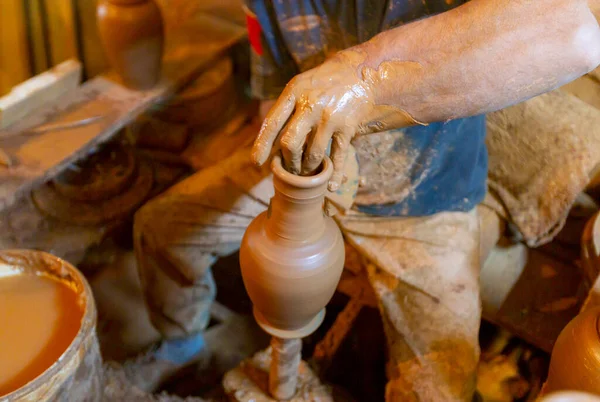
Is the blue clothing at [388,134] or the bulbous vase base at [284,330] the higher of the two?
the blue clothing at [388,134]

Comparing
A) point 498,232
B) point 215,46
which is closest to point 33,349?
point 498,232

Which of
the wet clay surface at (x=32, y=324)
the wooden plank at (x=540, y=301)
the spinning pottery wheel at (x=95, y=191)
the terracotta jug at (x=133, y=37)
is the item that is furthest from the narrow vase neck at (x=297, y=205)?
the spinning pottery wheel at (x=95, y=191)

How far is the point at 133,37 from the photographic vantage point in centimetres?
201

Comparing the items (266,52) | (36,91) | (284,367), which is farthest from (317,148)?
(36,91)

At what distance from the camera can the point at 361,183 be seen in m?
1.46

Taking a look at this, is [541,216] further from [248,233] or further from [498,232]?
[248,233]

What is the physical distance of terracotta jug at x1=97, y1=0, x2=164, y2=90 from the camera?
1964 mm

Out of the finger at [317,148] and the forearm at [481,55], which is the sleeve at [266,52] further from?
the finger at [317,148]

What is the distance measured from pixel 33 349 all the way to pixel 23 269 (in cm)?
25

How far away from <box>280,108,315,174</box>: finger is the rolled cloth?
1037 mm

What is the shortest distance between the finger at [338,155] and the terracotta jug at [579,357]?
65 centimetres

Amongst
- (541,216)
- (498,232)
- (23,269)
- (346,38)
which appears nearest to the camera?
(23,269)

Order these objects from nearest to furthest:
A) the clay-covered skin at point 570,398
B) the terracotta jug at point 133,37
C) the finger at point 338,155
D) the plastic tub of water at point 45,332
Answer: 1. the clay-covered skin at point 570,398
2. the finger at point 338,155
3. the plastic tub of water at point 45,332
4. the terracotta jug at point 133,37

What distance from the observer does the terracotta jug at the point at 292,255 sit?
1.03 meters
